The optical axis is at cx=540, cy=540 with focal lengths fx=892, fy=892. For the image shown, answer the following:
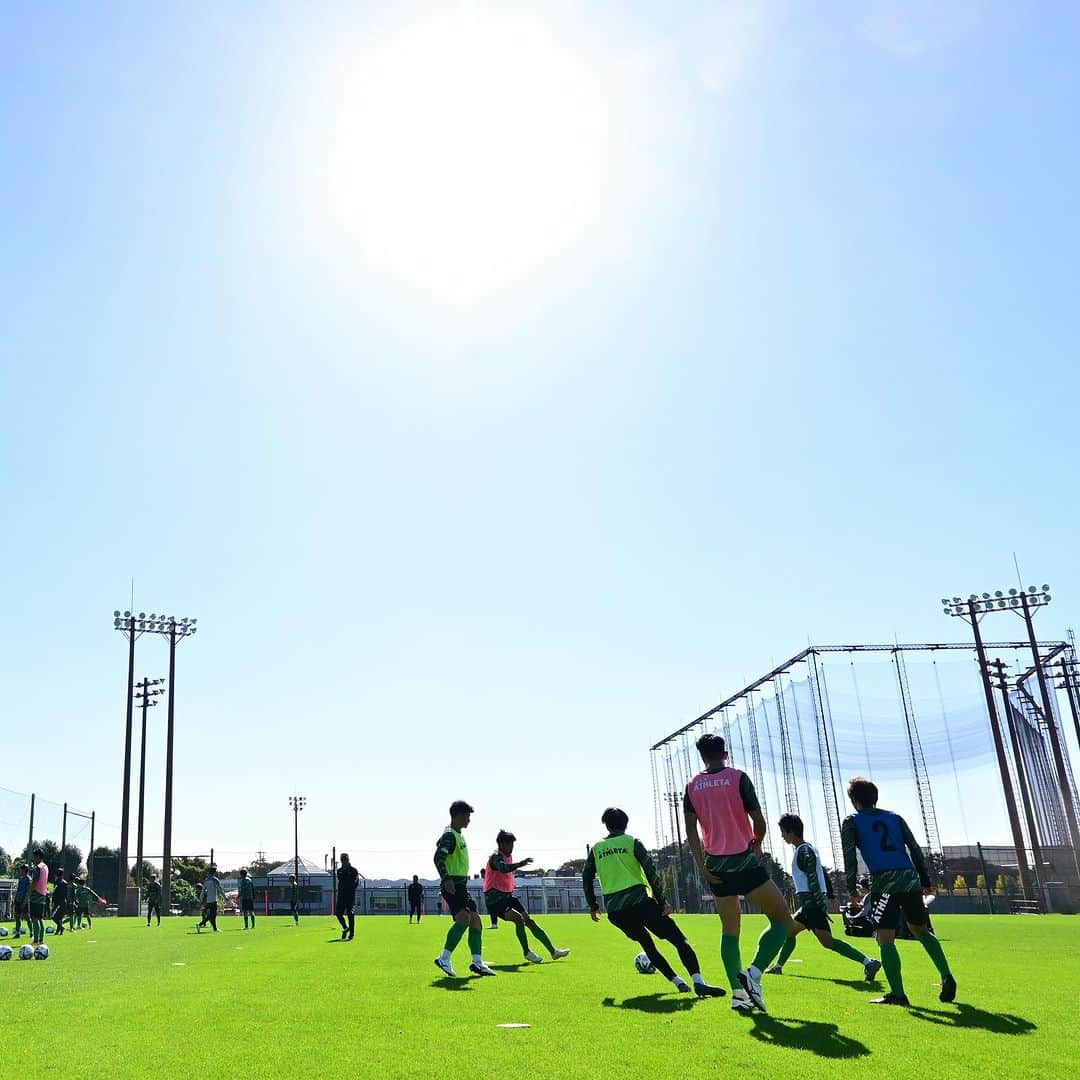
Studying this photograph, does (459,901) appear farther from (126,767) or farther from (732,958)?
(126,767)

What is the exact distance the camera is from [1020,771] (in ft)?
130

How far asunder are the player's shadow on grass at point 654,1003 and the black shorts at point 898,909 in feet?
5.51

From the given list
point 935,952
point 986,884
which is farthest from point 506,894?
point 986,884

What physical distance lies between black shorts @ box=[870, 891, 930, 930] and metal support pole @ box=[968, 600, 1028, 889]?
30.6 metres

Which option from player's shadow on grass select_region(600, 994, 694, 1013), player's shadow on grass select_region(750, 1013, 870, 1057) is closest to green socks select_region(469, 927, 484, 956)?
player's shadow on grass select_region(600, 994, 694, 1013)

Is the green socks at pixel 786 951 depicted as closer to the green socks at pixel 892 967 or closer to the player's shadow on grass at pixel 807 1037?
the green socks at pixel 892 967

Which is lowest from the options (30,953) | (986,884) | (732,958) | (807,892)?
(986,884)

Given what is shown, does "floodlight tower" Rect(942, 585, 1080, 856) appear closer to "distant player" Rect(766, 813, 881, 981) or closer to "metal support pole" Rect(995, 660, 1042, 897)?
"metal support pole" Rect(995, 660, 1042, 897)

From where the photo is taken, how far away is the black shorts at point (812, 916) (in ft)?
30.2

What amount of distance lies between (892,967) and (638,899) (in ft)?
6.88

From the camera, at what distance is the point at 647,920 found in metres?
7.81

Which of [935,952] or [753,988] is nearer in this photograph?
[753,988]

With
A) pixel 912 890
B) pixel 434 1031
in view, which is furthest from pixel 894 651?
pixel 434 1031

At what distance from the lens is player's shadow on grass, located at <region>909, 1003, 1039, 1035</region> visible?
583 centimetres
